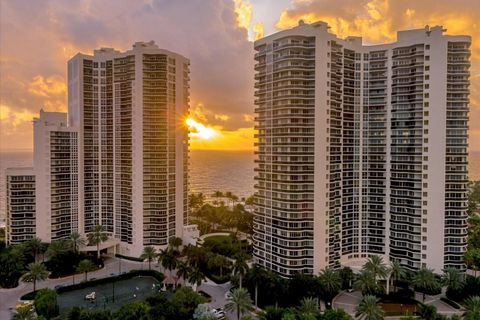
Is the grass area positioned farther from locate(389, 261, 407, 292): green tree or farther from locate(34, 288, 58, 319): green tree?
locate(389, 261, 407, 292): green tree

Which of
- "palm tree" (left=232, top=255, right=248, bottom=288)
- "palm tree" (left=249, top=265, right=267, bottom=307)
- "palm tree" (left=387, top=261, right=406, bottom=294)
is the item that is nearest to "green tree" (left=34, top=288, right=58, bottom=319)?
"palm tree" (left=232, top=255, right=248, bottom=288)

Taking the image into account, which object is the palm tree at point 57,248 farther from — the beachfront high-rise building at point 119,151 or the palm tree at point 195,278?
the palm tree at point 195,278

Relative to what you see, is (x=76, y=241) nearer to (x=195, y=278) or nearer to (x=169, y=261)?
(x=169, y=261)

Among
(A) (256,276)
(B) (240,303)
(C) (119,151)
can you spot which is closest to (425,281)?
(A) (256,276)

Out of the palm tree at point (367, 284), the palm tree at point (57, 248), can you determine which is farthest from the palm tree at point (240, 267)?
the palm tree at point (57, 248)

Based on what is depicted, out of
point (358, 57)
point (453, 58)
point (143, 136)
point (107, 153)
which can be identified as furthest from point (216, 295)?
point (453, 58)

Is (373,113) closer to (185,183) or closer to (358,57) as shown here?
(358,57)

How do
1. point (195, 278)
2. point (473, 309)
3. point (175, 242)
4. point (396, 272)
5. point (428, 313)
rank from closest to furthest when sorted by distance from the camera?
point (473, 309), point (428, 313), point (195, 278), point (396, 272), point (175, 242)
